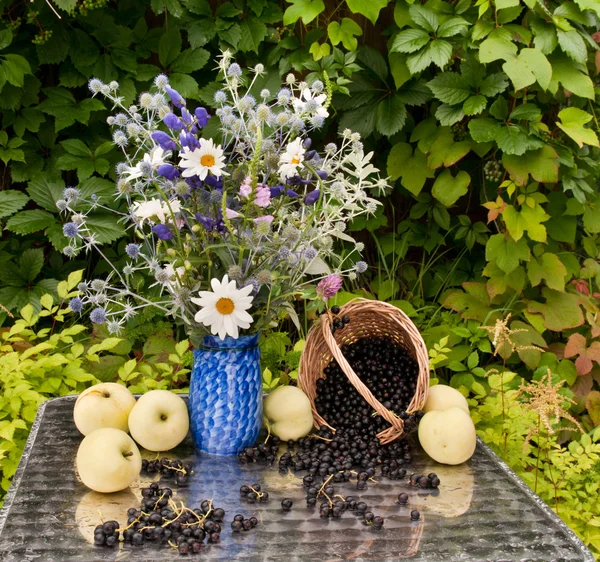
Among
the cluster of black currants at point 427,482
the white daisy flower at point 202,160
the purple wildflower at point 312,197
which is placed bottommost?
the cluster of black currants at point 427,482

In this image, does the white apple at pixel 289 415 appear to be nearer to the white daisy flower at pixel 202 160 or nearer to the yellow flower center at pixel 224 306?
the yellow flower center at pixel 224 306

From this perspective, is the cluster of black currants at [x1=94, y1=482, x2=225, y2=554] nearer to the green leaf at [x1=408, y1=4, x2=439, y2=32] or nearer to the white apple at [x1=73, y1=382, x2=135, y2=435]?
the white apple at [x1=73, y1=382, x2=135, y2=435]

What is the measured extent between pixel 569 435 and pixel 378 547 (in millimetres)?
1417

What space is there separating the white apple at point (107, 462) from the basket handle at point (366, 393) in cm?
37

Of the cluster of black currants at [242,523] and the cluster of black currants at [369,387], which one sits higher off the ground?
the cluster of black currants at [369,387]

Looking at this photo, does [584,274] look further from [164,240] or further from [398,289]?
[164,240]

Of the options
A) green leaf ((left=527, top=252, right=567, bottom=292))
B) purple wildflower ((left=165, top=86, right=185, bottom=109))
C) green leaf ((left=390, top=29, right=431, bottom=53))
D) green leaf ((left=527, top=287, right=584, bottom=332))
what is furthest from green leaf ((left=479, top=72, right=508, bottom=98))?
purple wildflower ((left=165, top=86, right=185, bottom=109))

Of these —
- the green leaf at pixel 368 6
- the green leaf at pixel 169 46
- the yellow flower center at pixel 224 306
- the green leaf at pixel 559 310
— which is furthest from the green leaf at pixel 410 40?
the yellow flower center at pixel 224 306

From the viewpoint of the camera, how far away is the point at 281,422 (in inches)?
48.4

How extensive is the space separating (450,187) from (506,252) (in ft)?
0.90

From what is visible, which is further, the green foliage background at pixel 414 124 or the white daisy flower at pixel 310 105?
the green foliage background at pixel 414 124

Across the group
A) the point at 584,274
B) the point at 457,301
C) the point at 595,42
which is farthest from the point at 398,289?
the point at 595,42

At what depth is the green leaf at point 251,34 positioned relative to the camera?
2.11m

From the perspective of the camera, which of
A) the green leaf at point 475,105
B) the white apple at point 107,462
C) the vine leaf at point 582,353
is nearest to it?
the white apple at point 107,462
